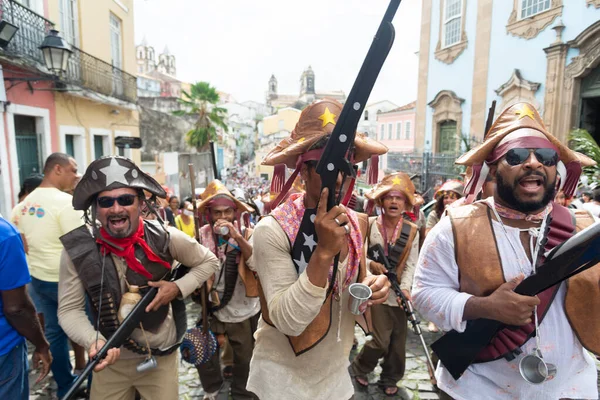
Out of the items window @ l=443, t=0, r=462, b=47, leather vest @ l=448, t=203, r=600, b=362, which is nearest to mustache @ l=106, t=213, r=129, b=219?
leather vest @ l=448, t=203, r=600, b=362

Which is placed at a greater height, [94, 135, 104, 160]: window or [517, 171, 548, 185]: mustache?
[94, 135, 104, 160]: window

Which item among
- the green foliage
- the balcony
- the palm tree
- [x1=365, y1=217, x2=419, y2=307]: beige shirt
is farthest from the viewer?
the palm tree

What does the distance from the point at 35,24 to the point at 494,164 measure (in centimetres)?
972

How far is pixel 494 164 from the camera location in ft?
7.27

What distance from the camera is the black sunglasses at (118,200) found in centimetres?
242

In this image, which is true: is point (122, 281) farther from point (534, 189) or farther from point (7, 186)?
point (7, 186)

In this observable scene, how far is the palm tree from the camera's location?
102 ft

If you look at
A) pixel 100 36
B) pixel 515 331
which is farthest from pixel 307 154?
pixel 100 36

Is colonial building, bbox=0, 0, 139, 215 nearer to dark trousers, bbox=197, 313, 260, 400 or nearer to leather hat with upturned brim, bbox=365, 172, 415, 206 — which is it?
dark trousers, bbox=197, 313, 260, 400

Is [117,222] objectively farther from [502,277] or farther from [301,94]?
[301,94]

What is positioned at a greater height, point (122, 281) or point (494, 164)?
point (494, 164)

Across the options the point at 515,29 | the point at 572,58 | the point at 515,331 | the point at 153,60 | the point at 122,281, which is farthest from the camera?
the point at 153,60

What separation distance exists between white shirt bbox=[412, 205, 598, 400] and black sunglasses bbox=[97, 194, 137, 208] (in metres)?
1.94

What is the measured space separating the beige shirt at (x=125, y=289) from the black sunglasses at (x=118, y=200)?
0.36 metres
